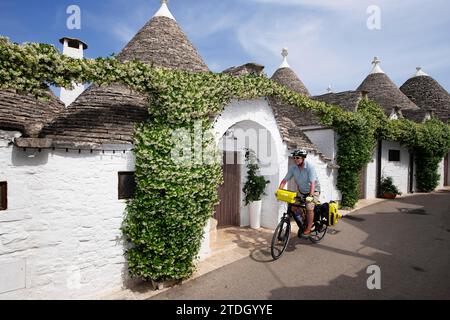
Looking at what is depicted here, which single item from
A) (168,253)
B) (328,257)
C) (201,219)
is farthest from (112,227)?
(328,257)

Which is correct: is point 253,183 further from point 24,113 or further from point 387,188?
point 387,188

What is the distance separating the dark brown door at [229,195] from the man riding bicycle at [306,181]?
259 cm

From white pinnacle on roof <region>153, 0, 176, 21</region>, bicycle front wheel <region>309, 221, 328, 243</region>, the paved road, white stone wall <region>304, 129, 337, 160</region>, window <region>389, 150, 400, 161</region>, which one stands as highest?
white pinnacle on roof <region>153, 0, 176, 21</region>

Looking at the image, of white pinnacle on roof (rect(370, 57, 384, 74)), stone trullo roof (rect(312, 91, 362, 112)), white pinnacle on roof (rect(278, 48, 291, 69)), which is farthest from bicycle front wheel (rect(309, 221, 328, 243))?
white pinnacle on roof (rect(370, 57, 384, 74))

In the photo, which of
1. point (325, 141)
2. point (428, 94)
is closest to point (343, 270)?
point (325, 141)

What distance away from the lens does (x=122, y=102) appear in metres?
6.20

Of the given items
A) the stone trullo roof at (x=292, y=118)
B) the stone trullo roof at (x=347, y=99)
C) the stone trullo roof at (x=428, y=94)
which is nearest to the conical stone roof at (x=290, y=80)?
the stone trullo roof at (x=292, y=118)

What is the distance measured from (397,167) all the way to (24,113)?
18.2 m

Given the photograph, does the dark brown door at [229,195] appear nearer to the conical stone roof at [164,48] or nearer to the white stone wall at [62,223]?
the conical stone roof at [164,48]

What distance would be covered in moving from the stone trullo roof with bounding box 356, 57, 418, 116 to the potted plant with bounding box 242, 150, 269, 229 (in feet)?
50.7

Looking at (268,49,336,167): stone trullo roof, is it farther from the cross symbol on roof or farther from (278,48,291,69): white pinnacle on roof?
the cross symbol on roof

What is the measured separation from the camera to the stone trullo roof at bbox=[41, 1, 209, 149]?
470 cm
